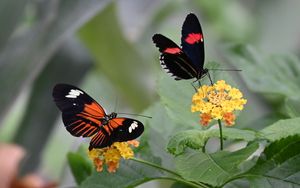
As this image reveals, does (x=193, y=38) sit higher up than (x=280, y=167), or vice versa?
(x=193, y=38)

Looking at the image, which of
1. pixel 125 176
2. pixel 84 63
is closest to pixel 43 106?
pixel 84 63

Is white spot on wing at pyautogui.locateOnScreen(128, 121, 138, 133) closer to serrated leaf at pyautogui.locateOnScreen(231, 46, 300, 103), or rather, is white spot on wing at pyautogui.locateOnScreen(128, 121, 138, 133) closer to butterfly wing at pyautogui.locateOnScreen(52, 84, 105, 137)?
butterfly wing at pyautogui.locateOnScreen(52, 84, 105, 137)

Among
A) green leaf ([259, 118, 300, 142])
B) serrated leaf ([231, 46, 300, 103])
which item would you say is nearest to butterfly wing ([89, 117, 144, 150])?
green leaf ([259, 118, 300, 142])

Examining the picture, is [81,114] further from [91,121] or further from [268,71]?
[268,71]

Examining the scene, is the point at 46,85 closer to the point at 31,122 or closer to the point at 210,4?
the point at 31,122

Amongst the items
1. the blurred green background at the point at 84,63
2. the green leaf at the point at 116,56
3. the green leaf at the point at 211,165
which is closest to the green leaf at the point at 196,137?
the green leaf at the point at 211,165

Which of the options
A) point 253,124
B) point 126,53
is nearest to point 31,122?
point 126,53

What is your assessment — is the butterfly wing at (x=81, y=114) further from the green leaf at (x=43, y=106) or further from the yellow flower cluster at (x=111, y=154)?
Answer: the green leaf at (x=43, y=106)
